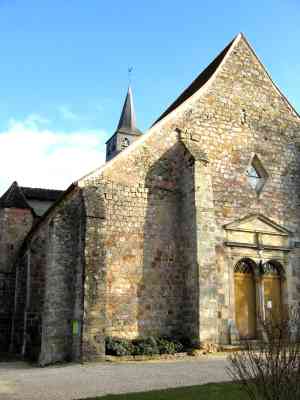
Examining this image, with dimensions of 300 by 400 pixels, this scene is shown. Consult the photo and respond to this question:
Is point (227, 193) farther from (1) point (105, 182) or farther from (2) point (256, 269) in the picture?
(1) point (105, 182)

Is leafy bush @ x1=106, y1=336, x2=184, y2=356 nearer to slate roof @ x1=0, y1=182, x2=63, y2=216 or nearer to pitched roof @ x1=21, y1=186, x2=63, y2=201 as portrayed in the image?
slate roof @ x1=0, y1=182, x2=63, y2=216

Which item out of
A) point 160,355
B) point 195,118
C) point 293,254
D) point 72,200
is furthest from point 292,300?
point 72,200

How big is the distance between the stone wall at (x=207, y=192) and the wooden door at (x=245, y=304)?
1.93ft

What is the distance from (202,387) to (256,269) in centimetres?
783

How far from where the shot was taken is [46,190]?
27.1 meters

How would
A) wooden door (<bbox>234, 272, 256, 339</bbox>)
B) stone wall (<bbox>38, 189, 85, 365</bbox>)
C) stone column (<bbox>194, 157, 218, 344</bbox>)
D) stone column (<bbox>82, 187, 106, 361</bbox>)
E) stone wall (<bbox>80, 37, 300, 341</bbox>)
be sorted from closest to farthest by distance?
stone column (<bbox>82, 187, 106, 361</bbox>) < stone wall (<bbox>38, 189, 85, 365</bbox>) < stone column (<bbox>194, 157, 218, 344</bbox>) < stone wall (<bbox>80, 37, 300, 341</bbox>) < wooden door (<bbox>234, 272, 256, 339</bbox>)

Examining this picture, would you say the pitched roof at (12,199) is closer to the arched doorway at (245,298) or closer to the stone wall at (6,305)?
the stone wall at (6,305)

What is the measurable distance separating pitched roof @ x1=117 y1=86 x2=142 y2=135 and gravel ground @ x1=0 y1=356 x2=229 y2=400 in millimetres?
35987

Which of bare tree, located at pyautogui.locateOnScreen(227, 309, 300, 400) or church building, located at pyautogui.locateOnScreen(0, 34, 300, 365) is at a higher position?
church building, located at pyautogui.locateOnScreen(0, 34, 300, 365)

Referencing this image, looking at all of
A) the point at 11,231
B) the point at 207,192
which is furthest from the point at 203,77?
the point at 11,231

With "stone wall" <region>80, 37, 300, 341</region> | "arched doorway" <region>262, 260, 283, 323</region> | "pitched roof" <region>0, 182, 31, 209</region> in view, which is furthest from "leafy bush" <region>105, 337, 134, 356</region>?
"pitched roof" <region>0, 182, 31, 209</region>

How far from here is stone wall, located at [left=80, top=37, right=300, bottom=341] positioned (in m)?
13.3

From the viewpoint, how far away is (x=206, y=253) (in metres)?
13.5

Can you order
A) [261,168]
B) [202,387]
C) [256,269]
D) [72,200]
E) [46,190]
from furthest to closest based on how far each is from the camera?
[46,190] < [261,168] < [256,269] < [72,200] < [202,387]
